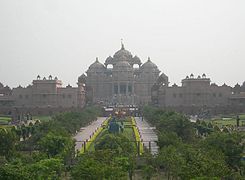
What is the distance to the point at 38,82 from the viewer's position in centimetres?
8938

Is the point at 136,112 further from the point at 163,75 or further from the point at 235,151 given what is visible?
the point at 235,151

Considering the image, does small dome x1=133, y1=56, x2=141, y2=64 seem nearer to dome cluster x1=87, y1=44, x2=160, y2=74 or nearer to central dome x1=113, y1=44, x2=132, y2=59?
dome cluster x1=87, y1=44, x2=160, y2=74

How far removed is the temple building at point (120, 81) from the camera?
347 feet

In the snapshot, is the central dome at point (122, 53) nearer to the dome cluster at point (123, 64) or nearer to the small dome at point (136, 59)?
the dome cluster at point (123, 64)

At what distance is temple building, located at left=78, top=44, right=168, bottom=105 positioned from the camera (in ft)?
347

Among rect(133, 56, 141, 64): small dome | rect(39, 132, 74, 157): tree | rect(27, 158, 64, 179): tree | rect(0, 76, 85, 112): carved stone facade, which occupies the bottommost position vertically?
rect(27, 158, 64, 179): tree

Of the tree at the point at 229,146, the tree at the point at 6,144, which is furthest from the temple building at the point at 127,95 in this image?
the tree at the point at 229,146

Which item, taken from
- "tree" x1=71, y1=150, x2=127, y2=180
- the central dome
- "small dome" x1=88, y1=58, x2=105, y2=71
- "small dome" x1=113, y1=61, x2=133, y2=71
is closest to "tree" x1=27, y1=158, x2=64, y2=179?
"tree" x1=71, y1=150, x2=127, y2=180

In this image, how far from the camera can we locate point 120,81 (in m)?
107

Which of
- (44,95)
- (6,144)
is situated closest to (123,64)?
(44,95)

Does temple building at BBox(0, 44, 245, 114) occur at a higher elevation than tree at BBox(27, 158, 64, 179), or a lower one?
higher

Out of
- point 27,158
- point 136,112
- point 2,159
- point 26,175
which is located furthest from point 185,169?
point 136,112

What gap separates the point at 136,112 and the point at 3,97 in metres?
25.2

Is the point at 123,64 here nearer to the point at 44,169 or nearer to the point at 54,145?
Result: the point at 54,145
